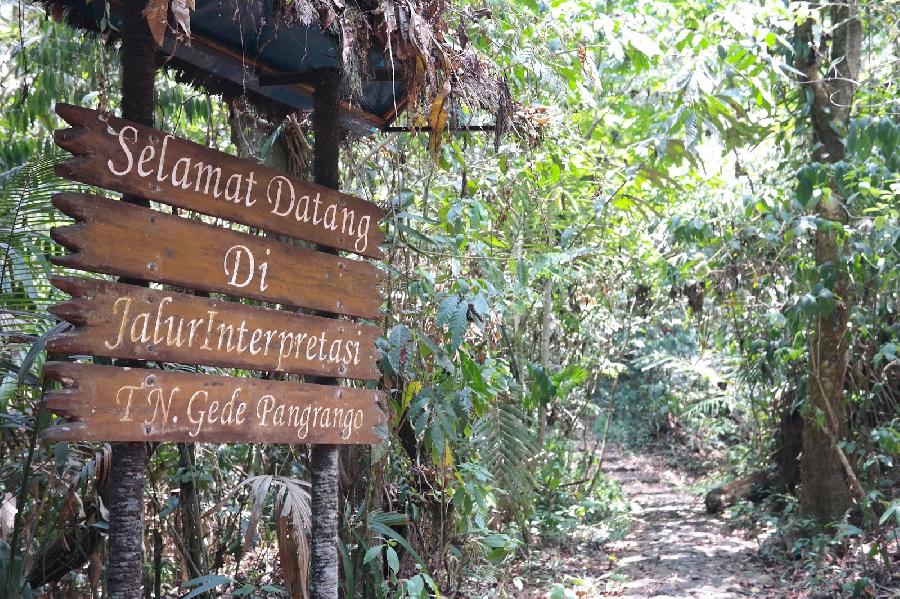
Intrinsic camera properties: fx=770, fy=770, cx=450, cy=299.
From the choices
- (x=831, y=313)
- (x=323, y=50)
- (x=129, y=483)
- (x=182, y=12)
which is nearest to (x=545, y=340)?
(x=831, y=313)

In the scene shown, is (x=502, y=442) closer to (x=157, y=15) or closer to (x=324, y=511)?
(x=324, y=511)

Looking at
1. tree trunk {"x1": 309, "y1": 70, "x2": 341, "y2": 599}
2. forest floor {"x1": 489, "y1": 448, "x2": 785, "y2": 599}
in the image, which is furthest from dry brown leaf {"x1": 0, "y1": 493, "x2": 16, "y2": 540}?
forest floor {"x1": 489, "y1": 448, "x2": 785, "y2": 599}

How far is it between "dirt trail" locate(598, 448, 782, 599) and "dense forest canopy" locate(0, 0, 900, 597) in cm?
18

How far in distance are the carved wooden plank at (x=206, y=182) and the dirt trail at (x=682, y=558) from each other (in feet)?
15.3

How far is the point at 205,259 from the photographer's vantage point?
105 inches

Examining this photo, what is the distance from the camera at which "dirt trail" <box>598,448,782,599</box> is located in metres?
6.74

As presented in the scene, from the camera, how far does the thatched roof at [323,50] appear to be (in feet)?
9.43

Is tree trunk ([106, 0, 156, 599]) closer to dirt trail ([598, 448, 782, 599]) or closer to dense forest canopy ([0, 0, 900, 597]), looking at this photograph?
dense forest canopy ([0, 0, 900, 597])

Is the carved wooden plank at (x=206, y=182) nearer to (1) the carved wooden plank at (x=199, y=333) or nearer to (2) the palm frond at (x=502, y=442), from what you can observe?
(1) the carved wooden plank at (x=199, y=333)

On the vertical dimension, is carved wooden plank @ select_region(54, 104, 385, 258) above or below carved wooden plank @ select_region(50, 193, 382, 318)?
above

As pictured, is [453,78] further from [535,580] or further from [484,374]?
[535,580]

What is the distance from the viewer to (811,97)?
7496 mm

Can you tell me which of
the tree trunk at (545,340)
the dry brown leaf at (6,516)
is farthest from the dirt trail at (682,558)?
the dry brown leaf at (6,516)

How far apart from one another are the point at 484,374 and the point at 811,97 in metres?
4.82
